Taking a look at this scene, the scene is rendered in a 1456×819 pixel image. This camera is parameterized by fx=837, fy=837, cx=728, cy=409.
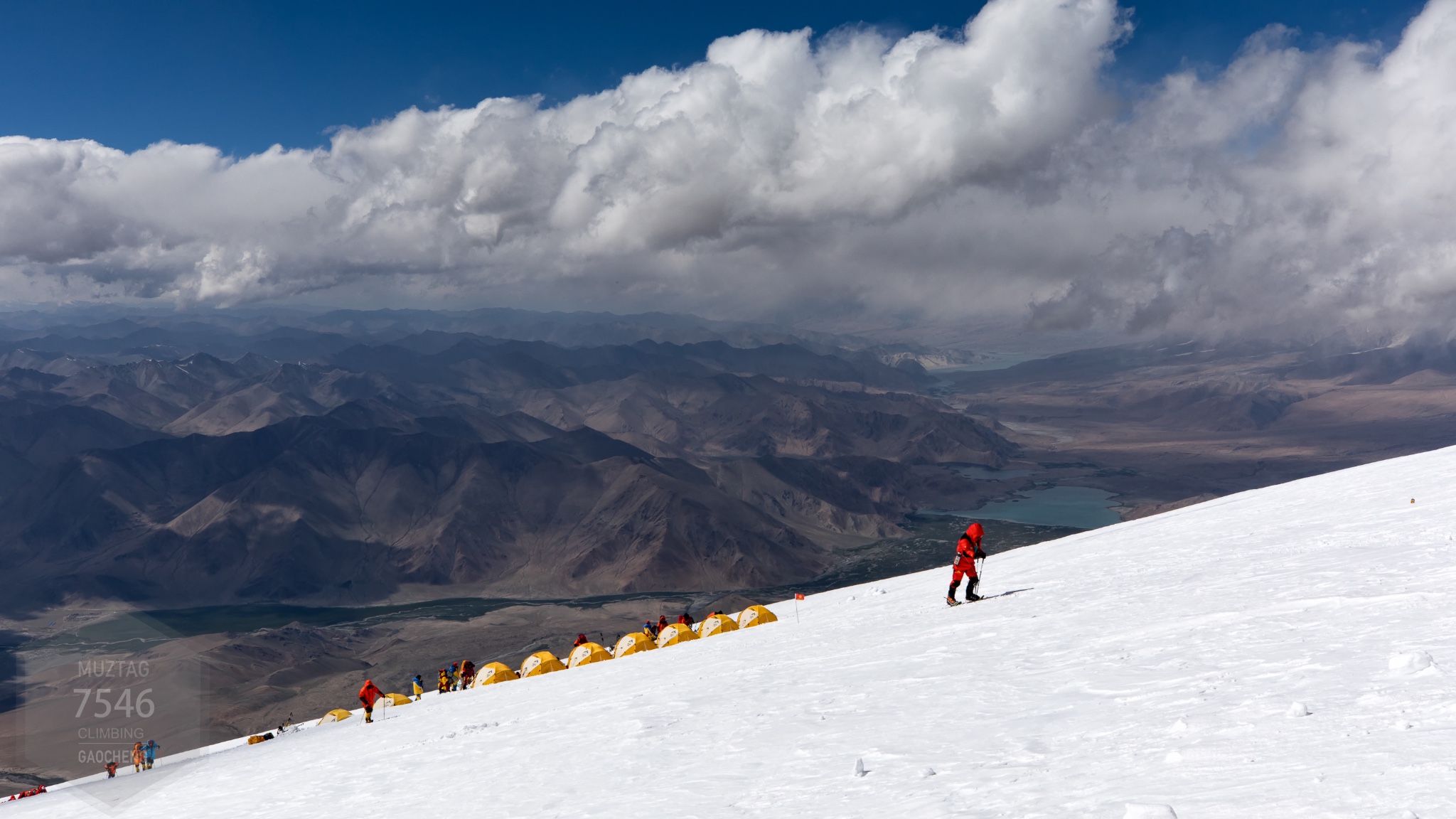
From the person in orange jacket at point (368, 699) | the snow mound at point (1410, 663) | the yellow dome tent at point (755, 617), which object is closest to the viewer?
the snow mound at point (1410, 663)

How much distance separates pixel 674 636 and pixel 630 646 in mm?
2731

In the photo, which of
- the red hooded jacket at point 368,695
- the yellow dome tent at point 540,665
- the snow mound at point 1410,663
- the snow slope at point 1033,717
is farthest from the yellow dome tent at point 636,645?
the snow mound at point 1410,663

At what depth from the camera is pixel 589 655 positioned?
49.0 m

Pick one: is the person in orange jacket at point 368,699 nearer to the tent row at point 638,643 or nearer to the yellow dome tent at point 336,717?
the tent row at point 638,643

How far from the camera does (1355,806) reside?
847 cm

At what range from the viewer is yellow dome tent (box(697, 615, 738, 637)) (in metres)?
46.4

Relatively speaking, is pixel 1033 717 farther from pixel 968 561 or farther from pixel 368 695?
pixel 368 695

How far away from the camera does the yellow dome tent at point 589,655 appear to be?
48.4 metres

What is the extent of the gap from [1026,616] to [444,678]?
42.2 meters

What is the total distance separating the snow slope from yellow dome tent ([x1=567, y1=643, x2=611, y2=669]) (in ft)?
50.8

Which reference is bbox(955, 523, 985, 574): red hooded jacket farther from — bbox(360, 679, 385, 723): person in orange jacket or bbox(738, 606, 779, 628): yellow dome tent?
bbox(360, 679, 385, 723): person in orange jacket

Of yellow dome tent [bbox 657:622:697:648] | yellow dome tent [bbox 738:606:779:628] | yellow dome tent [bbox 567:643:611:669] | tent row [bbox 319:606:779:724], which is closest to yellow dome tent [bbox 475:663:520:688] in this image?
tent row [bbox 319:606:779:724]

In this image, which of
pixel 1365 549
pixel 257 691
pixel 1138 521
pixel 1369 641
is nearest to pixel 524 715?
pixel 1369 641

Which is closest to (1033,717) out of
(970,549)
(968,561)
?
(970,549)
